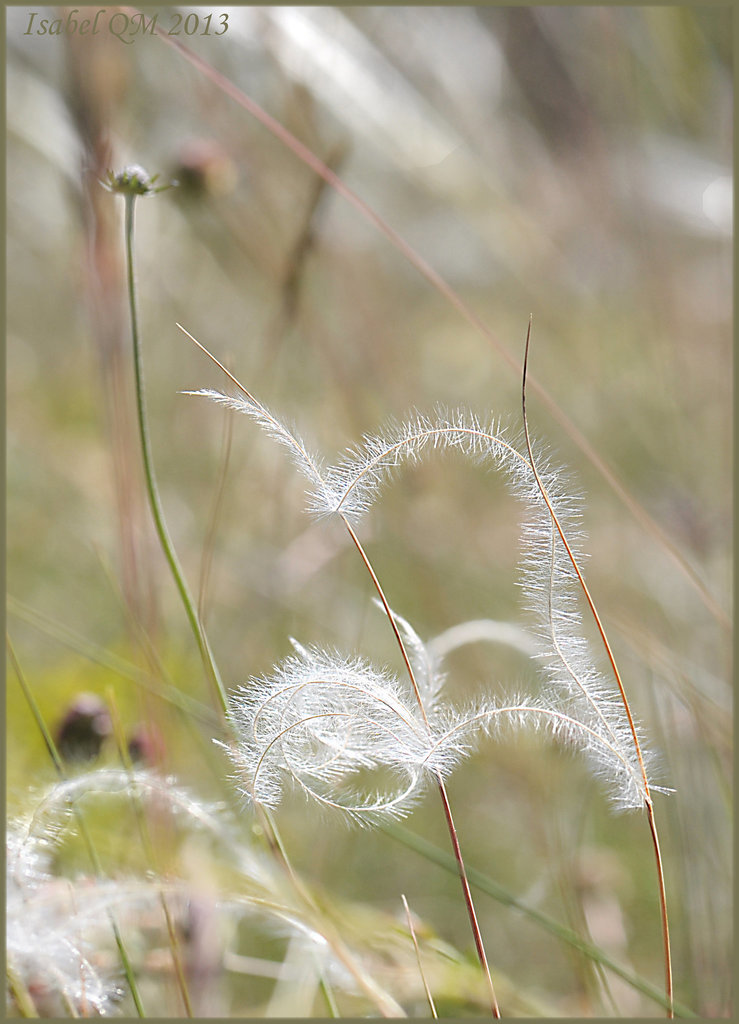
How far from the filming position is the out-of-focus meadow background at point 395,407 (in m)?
0.68

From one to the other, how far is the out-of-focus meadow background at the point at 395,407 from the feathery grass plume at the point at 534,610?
17 centimetres

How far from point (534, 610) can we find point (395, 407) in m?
0.71

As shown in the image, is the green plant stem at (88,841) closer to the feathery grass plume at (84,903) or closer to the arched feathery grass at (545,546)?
the feathery grass plume at (84,903)

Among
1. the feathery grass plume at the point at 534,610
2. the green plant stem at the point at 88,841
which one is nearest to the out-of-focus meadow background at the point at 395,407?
the green plant stem at the point at 88,841

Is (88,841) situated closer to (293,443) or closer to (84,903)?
(84,903)

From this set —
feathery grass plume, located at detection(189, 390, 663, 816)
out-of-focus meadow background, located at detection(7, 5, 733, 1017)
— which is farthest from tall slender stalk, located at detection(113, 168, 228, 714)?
out-of-focus meadow background, located at detection(7, 5, 733, 1017)

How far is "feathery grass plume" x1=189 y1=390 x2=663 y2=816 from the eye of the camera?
0.37 meters

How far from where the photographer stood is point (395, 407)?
41.9 inches

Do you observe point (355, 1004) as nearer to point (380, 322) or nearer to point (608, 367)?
point (380, 322)

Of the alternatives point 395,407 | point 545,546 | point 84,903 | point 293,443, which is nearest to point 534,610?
point 545,546

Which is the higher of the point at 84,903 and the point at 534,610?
the point at 534,610

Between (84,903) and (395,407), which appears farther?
(395,407)

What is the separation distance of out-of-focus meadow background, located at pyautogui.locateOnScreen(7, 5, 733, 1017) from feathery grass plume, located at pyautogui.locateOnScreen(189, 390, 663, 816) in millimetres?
168

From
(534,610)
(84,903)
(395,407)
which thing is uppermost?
(395,407)
